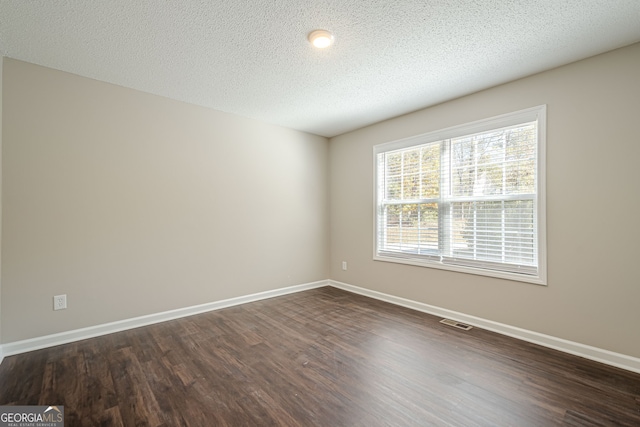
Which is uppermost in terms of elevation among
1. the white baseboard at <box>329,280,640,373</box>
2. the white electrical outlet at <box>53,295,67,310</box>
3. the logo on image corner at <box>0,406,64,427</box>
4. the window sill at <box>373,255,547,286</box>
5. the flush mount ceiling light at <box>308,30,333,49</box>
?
the flush mount ceiling light at <box>308,30,333,49</box>

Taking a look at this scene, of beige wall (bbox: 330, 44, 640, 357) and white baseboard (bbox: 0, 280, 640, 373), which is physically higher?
beige wall (bbox: 330, 44, 640, 357)

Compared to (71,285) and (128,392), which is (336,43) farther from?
(71,285)

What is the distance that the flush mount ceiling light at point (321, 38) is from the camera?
82.5 inches

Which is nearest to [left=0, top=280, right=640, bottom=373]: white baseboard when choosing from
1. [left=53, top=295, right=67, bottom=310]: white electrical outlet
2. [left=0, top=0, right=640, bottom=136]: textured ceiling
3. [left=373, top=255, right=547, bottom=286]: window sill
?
[left=53, top=295, right=67, bottom=310]: white electrical outlet

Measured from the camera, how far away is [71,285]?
2.70 meters

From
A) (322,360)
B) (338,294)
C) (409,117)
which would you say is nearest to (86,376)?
(322,360)

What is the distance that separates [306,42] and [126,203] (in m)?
2.42

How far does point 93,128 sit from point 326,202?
322 cm

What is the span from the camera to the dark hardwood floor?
1680 mm

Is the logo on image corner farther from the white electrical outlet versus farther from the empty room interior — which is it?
the white electrical outlet

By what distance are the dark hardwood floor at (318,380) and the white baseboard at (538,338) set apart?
9 cm

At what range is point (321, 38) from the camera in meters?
2.14

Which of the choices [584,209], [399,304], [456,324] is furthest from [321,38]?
[399,304]

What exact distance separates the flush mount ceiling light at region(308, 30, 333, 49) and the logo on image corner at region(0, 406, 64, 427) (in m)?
2.94
